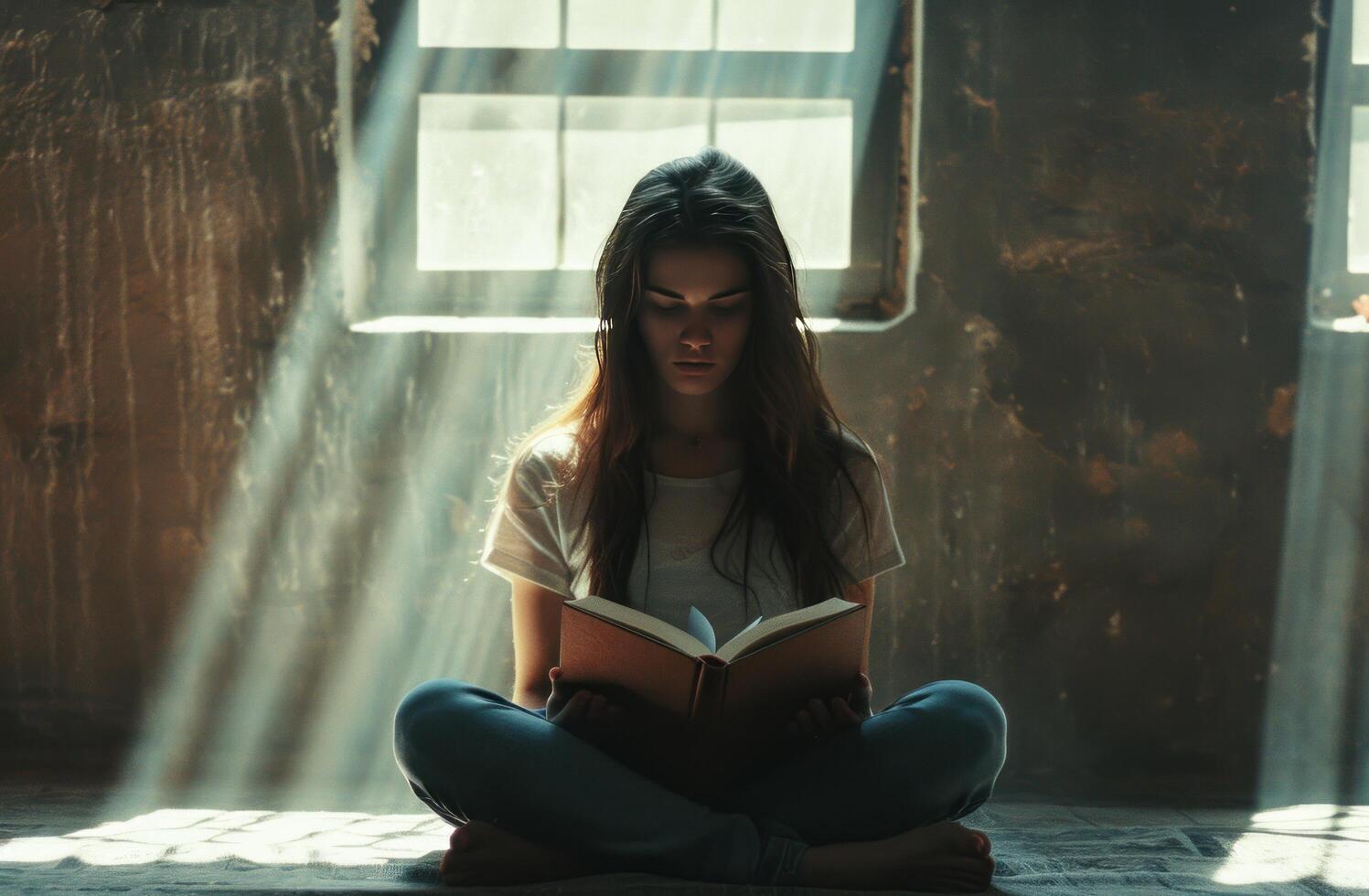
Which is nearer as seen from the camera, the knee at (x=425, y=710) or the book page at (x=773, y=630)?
the book page at (x=773, y=630)

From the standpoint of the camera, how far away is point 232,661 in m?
2.14

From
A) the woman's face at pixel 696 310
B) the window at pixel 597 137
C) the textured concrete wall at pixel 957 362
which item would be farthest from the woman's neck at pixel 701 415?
the window at pixel 597 137

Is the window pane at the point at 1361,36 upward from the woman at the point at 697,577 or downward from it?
upward

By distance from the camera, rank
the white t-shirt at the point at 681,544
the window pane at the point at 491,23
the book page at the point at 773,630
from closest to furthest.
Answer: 1. the book page at the point at 773,630
2. the white t-shirt at the point at 681,544
3. the window pane at the point at 491,23

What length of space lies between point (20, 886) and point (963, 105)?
6.00 feet

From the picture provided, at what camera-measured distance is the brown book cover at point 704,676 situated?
1118 millimetres

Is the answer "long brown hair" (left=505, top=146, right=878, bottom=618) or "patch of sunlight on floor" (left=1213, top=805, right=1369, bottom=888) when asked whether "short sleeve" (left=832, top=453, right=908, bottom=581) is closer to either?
"long brown hair" (left=505, top=146, right=878, bottom=618)

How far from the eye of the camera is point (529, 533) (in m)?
1.54

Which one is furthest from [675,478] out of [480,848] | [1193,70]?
[1193,70]

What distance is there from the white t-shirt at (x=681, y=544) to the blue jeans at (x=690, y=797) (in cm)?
23

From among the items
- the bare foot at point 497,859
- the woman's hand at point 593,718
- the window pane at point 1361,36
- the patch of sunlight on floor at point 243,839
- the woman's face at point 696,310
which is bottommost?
the patch of sunlight on floor at point 243,839

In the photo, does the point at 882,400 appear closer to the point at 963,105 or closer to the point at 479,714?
the point at 963,105

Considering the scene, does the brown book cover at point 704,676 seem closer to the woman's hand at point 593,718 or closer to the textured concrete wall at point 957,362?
the woman's hand at point 593,718

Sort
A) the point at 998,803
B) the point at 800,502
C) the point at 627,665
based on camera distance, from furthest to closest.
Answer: the point at 998,803 → the point at 800,502 → the point at 627,665
